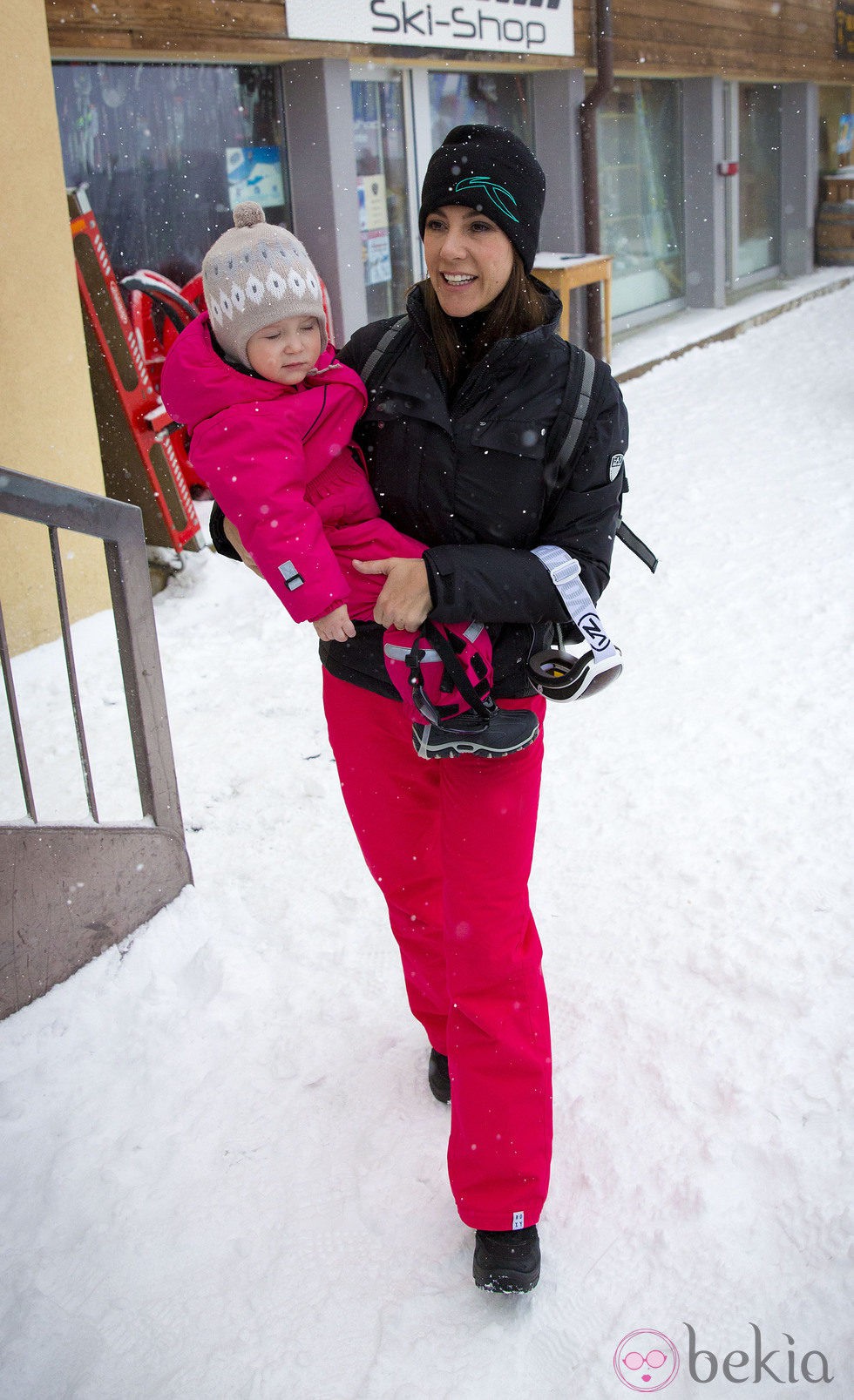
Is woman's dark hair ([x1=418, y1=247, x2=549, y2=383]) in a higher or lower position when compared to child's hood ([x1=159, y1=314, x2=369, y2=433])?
higher

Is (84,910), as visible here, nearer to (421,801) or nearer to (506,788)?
(421,801)

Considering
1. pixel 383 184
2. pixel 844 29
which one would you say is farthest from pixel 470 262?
pixel 844 29

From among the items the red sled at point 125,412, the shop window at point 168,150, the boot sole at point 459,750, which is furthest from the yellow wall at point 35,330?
the boot sole at point 459,750

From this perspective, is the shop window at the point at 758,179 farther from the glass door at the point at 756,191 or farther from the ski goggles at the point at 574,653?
the ski goggles at the point at 574,653

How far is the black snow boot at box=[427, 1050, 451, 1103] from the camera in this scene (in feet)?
8.37

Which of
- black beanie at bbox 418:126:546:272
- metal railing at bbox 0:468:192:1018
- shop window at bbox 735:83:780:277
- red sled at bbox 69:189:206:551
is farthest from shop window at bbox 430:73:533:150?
black beanie at bbox 418:126:546:272

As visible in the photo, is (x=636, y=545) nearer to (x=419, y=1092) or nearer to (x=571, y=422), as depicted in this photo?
(x=571, y=422)

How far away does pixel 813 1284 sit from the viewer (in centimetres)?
208

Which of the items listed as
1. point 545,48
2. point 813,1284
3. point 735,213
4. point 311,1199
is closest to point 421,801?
point 311,1199

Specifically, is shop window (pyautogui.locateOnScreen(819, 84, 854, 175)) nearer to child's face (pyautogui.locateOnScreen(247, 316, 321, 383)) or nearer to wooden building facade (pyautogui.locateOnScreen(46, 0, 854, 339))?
wooden building facade (pyautogui.locateOnScreen(46, 0, 854, 339))

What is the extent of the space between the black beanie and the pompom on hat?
10.0 inches

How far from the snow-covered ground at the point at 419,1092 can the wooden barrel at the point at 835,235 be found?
45.3 feet

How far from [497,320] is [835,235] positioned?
16317mm

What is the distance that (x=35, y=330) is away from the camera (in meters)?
4.77
